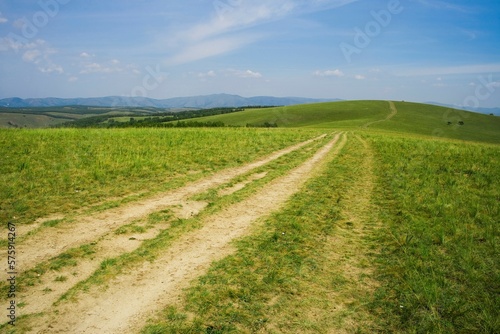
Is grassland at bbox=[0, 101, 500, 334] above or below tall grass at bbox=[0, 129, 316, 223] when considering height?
below

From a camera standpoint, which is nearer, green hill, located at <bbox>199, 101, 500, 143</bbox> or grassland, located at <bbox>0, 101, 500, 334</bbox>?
grassland, located at <bbox>0, 101, 500, 334</bbox>

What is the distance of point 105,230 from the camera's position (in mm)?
8055

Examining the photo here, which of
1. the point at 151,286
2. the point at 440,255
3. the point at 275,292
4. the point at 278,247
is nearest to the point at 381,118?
the point at 440,255

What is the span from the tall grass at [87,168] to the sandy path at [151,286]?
15.4 ft

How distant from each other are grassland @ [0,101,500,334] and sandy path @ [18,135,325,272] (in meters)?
0.13

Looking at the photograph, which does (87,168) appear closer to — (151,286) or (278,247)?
(151,286)

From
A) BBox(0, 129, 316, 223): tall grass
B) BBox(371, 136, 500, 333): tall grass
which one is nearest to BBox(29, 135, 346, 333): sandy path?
BBox(371, 136, 500, 333): tall grass

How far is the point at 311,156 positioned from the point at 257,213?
1402cm

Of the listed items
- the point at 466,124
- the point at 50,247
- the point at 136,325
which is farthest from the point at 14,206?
the point at 466,124

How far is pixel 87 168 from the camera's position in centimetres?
1426

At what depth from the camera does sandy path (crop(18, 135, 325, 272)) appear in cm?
666

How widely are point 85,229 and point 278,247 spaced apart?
5.40 m

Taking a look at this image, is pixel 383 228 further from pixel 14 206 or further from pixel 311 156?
pixel 311 156

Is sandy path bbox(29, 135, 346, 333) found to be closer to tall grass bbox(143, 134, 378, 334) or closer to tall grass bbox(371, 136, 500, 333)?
tall grass bbox(143, 134, 378, 334)
